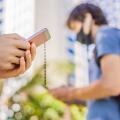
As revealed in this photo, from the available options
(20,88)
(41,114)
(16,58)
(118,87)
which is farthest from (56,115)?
(16,58)

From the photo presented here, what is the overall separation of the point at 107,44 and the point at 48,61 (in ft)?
1.52

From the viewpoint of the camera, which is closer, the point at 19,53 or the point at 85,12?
the point at 19,53

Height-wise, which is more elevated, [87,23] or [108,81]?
[87,23]

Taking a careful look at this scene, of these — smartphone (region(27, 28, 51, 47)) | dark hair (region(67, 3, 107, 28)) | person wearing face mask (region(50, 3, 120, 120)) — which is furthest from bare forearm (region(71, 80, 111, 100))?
smartphone (region(27, 28, 51, 47))

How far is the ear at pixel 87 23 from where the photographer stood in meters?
1.42

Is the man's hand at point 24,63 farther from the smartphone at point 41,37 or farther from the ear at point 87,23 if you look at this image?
the ear at point 87,23

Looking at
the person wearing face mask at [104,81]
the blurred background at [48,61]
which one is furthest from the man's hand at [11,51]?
the blurred background at [48,61]

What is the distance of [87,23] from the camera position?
1.43 metres

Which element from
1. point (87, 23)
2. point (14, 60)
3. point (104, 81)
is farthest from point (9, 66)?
point (87, 23)

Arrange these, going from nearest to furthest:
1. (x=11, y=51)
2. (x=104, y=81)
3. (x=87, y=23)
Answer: (x=11, y=51)
(x=104, y=81)
(x=87, y=23)

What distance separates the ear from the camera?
1.42 metres

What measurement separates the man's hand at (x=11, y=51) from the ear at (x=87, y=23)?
99cm

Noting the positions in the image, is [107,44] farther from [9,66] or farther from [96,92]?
[9,66]

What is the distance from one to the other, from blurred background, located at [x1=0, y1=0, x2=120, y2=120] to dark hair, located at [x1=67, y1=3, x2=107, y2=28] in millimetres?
31
